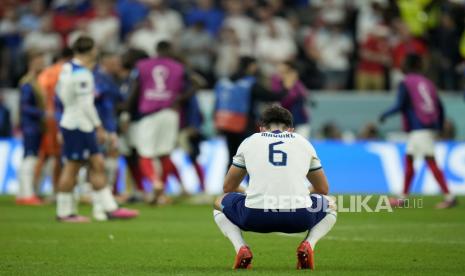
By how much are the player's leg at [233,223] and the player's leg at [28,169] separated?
10.9 m

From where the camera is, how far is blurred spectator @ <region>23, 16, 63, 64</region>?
27.6m

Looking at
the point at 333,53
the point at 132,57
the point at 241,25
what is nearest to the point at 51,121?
the point at 132,57

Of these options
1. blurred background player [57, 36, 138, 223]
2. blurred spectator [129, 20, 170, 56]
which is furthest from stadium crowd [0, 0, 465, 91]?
blurred background player [57, 36, 138, 223]

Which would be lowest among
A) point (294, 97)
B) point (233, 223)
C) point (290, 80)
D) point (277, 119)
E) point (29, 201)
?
point (29, 201)

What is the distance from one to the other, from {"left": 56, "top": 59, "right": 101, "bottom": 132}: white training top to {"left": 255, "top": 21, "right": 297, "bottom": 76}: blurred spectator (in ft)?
36.8

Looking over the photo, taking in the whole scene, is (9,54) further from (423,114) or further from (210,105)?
(423,114)

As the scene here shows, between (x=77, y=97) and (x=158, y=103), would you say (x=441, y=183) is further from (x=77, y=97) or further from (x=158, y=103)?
(x=77, y=97)

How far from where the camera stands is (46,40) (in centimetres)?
2773

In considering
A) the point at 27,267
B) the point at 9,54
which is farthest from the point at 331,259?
the point at 9,54

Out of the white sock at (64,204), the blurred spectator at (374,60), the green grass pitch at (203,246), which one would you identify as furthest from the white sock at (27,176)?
the blurred spectator at (374,60)

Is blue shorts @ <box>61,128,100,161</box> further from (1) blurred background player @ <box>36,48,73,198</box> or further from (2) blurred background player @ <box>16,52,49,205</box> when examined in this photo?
(2) blurred background player @ <box>16,52,49,205</box>

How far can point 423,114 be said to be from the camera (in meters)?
20.2

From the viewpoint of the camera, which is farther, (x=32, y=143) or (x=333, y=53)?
(x=333, y=53)

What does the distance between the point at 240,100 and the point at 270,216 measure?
10560 millimetres
